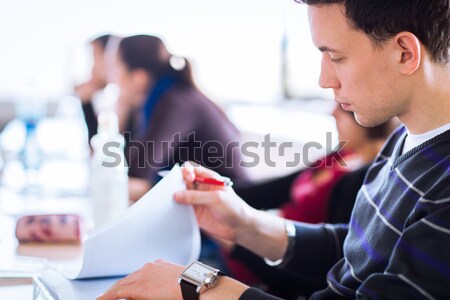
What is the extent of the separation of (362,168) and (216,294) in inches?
36.7

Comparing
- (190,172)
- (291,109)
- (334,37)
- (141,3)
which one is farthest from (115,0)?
(334,37)

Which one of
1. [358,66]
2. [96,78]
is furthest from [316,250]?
[96,78]

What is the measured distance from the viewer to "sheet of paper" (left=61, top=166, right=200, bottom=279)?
1.02 meters

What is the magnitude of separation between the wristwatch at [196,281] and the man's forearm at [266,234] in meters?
0.32

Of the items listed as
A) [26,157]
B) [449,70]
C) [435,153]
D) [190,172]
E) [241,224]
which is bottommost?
[26,157]

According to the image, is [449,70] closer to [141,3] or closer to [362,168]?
[362,168]

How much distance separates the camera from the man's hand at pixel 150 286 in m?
0.91

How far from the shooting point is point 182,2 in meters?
2.94

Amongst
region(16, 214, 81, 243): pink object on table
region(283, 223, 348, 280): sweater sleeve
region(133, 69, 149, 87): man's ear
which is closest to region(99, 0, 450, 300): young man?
region(283, 223, 348, 280): sweater sleeve

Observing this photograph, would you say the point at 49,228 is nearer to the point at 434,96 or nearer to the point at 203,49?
the point at 434,96

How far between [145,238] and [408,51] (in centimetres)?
52

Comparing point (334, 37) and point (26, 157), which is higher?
point (334, 37)

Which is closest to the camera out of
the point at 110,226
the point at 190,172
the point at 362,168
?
the point at 110,226

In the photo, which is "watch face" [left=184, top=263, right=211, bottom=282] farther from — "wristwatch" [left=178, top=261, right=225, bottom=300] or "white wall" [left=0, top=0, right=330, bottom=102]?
"white wall" [left=0, top=0, right=330, bottom=102]
